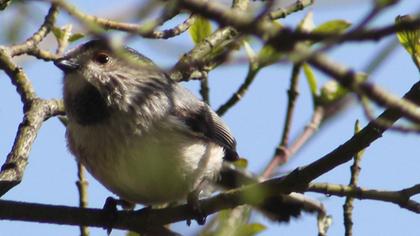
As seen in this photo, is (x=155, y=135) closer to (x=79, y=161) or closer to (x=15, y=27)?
(x=79, y=161)

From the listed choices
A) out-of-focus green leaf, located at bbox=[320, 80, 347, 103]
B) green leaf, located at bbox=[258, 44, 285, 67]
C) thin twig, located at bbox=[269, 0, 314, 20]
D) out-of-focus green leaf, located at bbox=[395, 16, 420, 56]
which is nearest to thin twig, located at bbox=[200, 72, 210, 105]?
thin twig, located at bbox=[269, 0, 314, 20]

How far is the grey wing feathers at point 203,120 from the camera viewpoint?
5.24 metres

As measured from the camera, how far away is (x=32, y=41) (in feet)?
14.8

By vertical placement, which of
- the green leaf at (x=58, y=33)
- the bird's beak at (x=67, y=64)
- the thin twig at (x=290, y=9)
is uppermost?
the thin twig at (x=290, y=9)

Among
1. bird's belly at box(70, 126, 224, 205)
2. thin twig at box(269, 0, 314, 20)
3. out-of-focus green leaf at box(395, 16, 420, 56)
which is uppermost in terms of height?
thin twig at box(269, 0, 314, 20)

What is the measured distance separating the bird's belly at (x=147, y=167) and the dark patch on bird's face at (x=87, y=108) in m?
0.22

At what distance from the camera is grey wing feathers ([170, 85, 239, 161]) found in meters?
5.24

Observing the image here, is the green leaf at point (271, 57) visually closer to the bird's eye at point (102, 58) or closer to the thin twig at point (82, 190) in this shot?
the thin twig at point (82, 190)

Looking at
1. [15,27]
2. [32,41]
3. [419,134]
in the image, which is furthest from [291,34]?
[32,41]

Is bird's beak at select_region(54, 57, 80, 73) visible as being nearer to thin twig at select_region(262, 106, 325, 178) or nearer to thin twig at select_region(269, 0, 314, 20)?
thin twig at select_region(269, 0, 314, 20)

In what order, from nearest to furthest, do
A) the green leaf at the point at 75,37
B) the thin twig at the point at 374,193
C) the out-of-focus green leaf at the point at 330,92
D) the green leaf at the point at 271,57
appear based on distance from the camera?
the green leaf at the point at 271,57 → the thin twig at the point at 374,193 → the out-of-focus green leaf at the point at 330,92 → the green leaf at the point at 75,37

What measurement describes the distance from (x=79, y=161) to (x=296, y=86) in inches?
81.8

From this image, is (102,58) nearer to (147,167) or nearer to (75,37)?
(75,37)

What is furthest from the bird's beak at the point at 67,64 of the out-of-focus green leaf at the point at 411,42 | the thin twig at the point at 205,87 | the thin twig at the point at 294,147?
the out-of-focus green leaf at the point at 411,42
